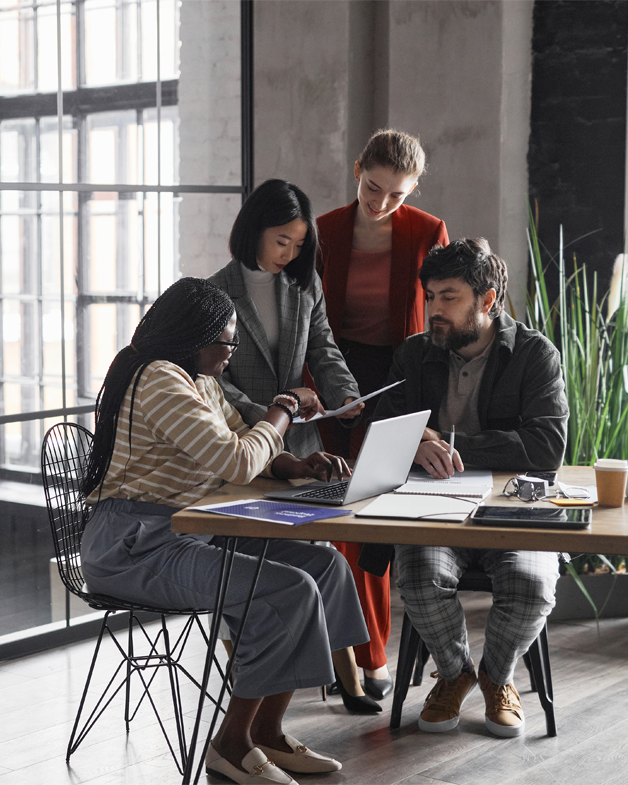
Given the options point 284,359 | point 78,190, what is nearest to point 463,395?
point 284,359

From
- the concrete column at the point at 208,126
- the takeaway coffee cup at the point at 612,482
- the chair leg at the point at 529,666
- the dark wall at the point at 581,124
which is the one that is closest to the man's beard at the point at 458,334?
the takeaway coffee cup at the point at 612,482

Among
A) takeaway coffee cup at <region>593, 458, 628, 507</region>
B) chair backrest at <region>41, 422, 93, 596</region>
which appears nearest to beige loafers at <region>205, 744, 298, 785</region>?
chair backrest at <region>41, 422, 93, 596</region>

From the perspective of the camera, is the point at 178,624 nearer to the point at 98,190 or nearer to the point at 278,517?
the point at 98,190

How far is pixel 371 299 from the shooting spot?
3.19 meters

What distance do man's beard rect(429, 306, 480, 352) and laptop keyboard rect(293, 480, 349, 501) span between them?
2.22 ft

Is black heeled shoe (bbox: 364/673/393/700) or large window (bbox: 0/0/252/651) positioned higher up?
large window (bbox: 0/0/252/651)

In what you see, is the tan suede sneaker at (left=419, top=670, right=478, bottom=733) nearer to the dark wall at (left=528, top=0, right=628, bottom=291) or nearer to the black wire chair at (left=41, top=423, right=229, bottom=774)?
the black wire chair at (left=41, top=423, right=229, bottom=774)

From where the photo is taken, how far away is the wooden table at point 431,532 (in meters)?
1.91

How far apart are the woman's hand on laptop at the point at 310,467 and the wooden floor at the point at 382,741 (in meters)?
0.76

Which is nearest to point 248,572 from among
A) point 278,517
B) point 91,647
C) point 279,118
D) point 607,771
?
point 278,517

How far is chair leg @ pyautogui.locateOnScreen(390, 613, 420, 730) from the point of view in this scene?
112 inches

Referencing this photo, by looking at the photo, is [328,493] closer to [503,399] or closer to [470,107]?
[503,399]

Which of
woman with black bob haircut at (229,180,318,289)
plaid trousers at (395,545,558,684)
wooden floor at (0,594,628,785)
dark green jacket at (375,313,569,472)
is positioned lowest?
wooden floor at (0,594,628,785)

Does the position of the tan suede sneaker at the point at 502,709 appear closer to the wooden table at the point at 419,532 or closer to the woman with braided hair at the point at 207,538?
the woman with braided hair at the point at 207,538
